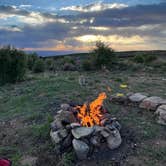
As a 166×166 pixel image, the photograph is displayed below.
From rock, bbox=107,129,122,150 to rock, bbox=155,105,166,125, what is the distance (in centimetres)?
131

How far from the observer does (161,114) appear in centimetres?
590

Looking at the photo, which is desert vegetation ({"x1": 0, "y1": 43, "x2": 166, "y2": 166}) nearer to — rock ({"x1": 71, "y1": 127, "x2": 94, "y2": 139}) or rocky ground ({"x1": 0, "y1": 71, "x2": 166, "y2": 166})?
rocky ground ({"x1": 0, "y1": 71, "x2": 166, "y2": 166})

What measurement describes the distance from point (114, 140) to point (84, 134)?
50cm

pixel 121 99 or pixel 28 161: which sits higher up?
pixel 121 99

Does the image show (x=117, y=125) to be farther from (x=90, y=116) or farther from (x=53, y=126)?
(x=53, y=126)

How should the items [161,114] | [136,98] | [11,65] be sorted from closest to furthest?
[161,114] → [136,98] → [11,65]

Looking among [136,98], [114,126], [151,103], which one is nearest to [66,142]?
[114,126]

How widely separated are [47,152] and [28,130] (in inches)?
38.6

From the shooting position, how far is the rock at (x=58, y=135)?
15.9ft

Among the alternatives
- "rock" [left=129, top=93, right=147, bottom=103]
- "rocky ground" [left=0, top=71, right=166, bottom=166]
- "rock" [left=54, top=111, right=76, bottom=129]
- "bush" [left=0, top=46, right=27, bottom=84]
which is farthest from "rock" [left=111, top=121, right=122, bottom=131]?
"bush" [left=0, top=46, right=27, bottom=84]

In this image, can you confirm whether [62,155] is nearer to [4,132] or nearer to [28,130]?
[28,130]

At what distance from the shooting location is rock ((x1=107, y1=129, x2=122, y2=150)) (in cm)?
475

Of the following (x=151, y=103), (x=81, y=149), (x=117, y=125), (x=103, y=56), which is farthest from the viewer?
(x=103, y=56)

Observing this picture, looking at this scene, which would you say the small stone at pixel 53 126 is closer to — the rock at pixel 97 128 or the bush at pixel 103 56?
the rock at pixel 97 128
